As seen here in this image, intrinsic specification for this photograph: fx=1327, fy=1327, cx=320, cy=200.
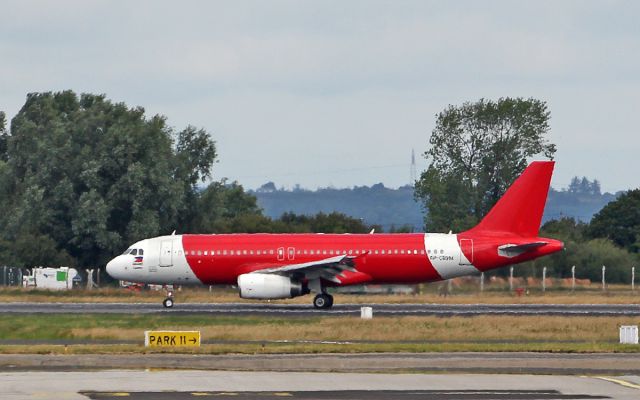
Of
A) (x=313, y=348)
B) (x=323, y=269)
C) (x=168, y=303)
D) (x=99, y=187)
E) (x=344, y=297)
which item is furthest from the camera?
(x=99, y=187)

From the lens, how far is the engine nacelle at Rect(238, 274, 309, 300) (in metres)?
53.8

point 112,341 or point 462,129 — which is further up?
point 462,129

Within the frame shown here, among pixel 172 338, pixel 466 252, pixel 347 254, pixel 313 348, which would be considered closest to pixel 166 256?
pixel 347 254

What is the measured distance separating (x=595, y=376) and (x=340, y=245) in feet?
91.8

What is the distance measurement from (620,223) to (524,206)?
51.6 m

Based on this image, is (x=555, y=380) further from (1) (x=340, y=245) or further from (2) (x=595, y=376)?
(1) (x=340, y=245)

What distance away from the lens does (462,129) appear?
104 meters

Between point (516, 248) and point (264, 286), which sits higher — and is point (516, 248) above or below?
above

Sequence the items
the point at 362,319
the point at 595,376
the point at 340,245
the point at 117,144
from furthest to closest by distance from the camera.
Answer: the point at 117,144, the point at 340,245, the point at 362,319, the point at 595,376

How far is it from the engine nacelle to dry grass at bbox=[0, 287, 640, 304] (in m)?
→ 5.96

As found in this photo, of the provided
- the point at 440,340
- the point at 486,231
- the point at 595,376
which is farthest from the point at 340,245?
the point at 595,376

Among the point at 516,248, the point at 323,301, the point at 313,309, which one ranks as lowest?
the point at 313,309

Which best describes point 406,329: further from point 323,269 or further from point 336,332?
point 323,269

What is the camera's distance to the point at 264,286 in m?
53.8
